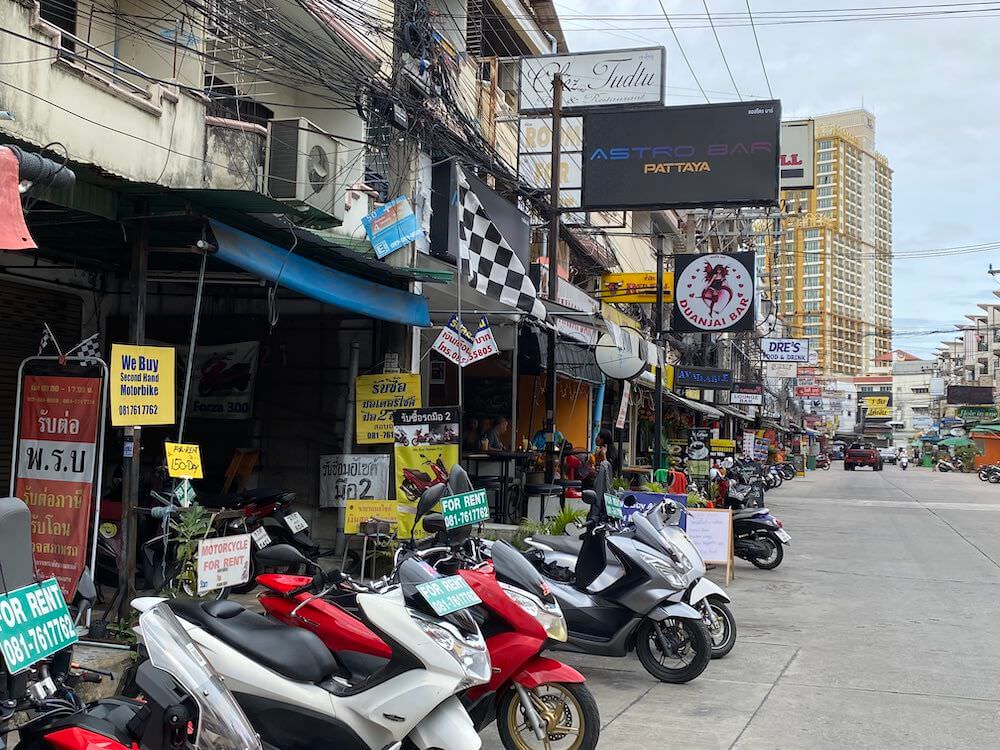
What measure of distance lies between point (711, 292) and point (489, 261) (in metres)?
8.22

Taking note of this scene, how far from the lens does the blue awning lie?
673cm

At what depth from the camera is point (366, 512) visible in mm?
9031

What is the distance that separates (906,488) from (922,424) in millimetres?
79636

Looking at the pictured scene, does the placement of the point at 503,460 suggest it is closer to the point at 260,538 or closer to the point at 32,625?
the point at 260,538

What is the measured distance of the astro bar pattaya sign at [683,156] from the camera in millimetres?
13172

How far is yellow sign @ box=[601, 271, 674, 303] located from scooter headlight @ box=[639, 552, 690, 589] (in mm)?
14876

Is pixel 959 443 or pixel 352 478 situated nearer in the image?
pixel 352 478

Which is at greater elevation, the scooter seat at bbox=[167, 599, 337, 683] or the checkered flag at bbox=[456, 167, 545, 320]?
the checkered flag at bbox=[456, 167, 545, 320]

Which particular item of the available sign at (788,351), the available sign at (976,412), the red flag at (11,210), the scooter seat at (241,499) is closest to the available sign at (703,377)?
the scooter seat at (241,499)

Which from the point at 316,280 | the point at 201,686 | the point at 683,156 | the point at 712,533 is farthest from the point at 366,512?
the point at 683,156

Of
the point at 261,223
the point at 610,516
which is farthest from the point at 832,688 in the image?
the point at 261,223

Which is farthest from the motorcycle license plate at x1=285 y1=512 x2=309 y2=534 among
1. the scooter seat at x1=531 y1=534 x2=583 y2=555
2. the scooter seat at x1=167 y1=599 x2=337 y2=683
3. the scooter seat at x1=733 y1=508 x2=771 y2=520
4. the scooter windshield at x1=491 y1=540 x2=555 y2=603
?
the scooter seat at x1=733 y1=508 x2=771 y2=520

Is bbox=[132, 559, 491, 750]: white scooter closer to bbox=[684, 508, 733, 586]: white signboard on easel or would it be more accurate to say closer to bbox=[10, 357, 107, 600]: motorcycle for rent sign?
bbox=[10, 357, 107, 600]: motorcycle for rent sign

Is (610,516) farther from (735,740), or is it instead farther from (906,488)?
(906,488)
